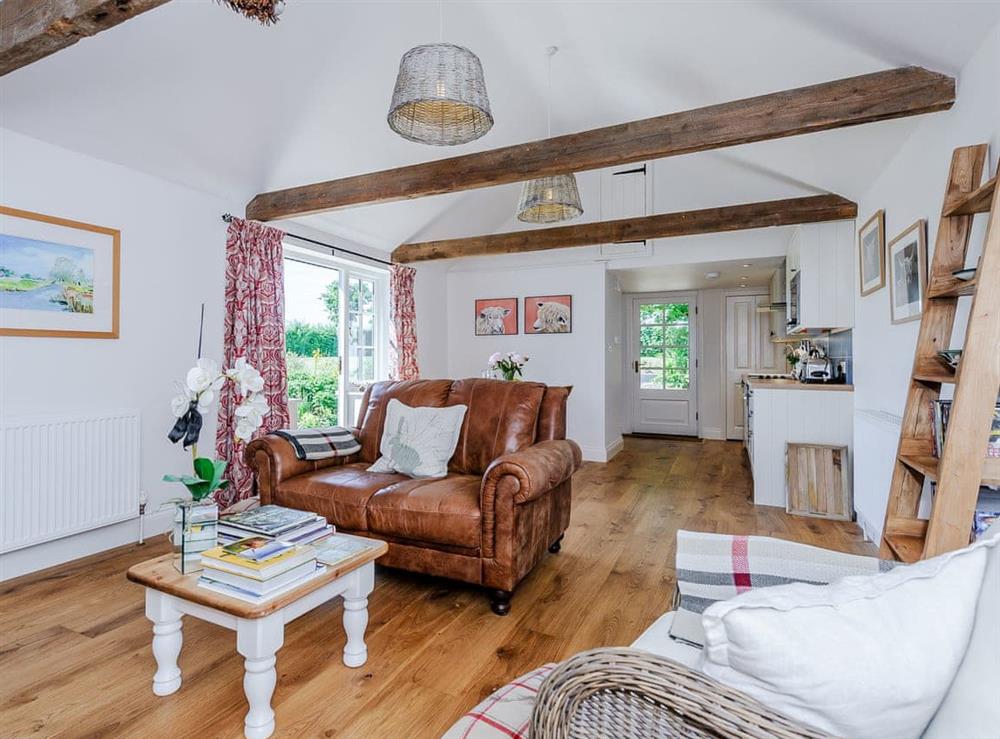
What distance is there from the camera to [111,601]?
2.32 metres

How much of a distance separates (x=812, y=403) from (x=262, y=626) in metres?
3.92

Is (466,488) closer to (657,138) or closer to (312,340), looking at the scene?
(657,138)

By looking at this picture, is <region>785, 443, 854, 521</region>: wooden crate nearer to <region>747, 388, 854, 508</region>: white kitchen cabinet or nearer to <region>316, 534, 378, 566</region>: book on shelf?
<region>747, 388, 854, 508</region>: white kitchen cabinet

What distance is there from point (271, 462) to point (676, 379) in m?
5.96

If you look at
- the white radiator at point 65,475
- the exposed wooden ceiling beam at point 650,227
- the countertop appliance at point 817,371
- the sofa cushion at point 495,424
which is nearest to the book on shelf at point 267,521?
the sofa cushion at point 495,424

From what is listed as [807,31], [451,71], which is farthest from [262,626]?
[807,31]

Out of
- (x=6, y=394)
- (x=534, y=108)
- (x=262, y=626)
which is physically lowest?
(x=262, y=626)

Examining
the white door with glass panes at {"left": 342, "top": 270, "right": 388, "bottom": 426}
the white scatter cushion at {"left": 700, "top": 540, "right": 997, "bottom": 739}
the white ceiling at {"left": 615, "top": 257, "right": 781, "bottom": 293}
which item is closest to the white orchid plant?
the white scatter cushion at {"left": 700, "top": 540, "right": 997, "bottom": 739}

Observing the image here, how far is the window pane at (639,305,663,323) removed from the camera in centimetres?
742

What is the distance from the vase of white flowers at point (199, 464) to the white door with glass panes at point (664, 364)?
6401mm

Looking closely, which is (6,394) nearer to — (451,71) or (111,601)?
(111,601)

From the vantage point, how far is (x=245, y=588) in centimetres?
147

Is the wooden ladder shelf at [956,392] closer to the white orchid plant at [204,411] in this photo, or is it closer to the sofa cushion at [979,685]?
the sofa cushion at [979,685]

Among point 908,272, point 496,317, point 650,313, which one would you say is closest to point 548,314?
point 496,317
